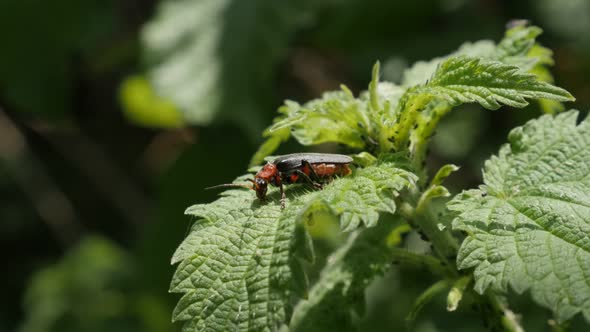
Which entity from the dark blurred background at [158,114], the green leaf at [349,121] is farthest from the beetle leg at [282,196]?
the dark blurred background at [158,114]

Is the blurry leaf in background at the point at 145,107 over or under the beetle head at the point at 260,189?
over

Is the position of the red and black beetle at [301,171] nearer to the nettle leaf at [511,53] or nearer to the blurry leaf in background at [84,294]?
the nettle leaf at [511,53]

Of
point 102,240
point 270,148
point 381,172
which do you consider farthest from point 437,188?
point 102,240

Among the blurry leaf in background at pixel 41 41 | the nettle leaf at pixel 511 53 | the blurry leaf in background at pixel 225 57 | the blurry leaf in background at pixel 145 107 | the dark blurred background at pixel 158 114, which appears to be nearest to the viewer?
the nettle leaf at pixel 511 53

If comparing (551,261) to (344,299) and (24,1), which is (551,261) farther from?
(24,1)

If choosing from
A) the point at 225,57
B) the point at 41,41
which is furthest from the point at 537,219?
the point at 41,41

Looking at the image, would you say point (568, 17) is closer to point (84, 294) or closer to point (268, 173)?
point (268, 173)
